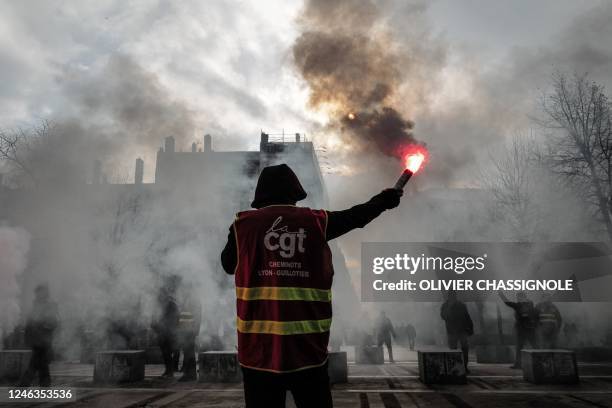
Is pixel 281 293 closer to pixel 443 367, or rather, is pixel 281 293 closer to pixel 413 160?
pixel 413 160

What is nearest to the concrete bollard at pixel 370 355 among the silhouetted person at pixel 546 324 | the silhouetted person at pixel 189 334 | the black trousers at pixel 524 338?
the black trousers at pixel 524 338

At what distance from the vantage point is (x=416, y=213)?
2538 cm

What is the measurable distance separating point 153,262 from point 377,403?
26.6 ft

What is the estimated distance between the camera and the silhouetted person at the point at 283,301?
212cm

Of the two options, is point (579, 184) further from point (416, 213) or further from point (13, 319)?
point (13, 319)

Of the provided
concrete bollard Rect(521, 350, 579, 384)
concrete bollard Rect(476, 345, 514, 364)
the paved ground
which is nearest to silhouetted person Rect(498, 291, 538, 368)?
the paved ground

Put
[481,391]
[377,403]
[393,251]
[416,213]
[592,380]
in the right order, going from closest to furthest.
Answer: [377,403] → [481,391] → [592,380] → [393,251] → [416,213]

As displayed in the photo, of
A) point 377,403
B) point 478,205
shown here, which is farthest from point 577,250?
point 377,403

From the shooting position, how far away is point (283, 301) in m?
2.16

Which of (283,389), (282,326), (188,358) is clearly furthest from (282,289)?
(188,358)

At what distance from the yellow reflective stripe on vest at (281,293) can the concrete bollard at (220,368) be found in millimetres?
6037

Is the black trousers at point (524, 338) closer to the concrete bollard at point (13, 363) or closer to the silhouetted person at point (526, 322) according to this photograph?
the silhouetted person at point (526, 322)

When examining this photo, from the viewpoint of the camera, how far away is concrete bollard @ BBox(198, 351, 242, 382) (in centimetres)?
776

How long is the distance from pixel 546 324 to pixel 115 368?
349 inches
